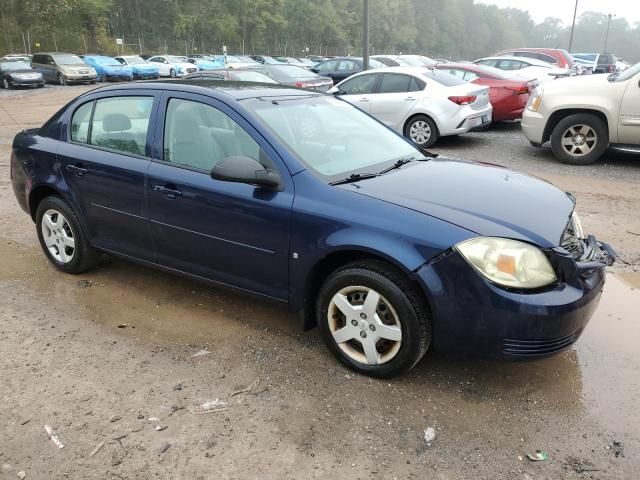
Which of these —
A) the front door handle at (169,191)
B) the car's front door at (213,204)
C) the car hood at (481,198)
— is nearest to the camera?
the car hood at (481,198)

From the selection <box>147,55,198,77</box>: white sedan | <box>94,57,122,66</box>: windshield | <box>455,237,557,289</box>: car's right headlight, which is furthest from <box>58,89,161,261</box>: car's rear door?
<box>94,57,122,66</box>: windshield

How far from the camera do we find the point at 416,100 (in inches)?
394

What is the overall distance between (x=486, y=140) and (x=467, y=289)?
8946 millimetres

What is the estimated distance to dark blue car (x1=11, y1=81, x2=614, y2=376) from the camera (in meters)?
2.85

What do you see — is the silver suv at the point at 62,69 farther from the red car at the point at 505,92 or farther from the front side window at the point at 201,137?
the front side window at the point at 201,137

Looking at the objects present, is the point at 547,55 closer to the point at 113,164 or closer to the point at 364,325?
the point at 113,164

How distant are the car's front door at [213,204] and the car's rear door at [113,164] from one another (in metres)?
0.14

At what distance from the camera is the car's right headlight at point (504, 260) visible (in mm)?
2803

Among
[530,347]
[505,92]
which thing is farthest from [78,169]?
[505,92]

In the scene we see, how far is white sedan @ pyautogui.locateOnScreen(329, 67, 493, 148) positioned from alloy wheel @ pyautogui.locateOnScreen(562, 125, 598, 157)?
1.75 m

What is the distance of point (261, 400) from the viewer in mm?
3068

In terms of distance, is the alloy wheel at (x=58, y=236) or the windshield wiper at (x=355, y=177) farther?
the alloy wheel at (x=58, y=236)

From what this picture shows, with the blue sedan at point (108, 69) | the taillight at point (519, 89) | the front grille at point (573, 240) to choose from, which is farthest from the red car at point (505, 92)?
the blue sedan at point (108, 69)

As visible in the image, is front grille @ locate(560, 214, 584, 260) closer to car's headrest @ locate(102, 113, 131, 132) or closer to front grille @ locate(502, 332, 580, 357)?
front grille @ locate(502, 332, 580, 357)
